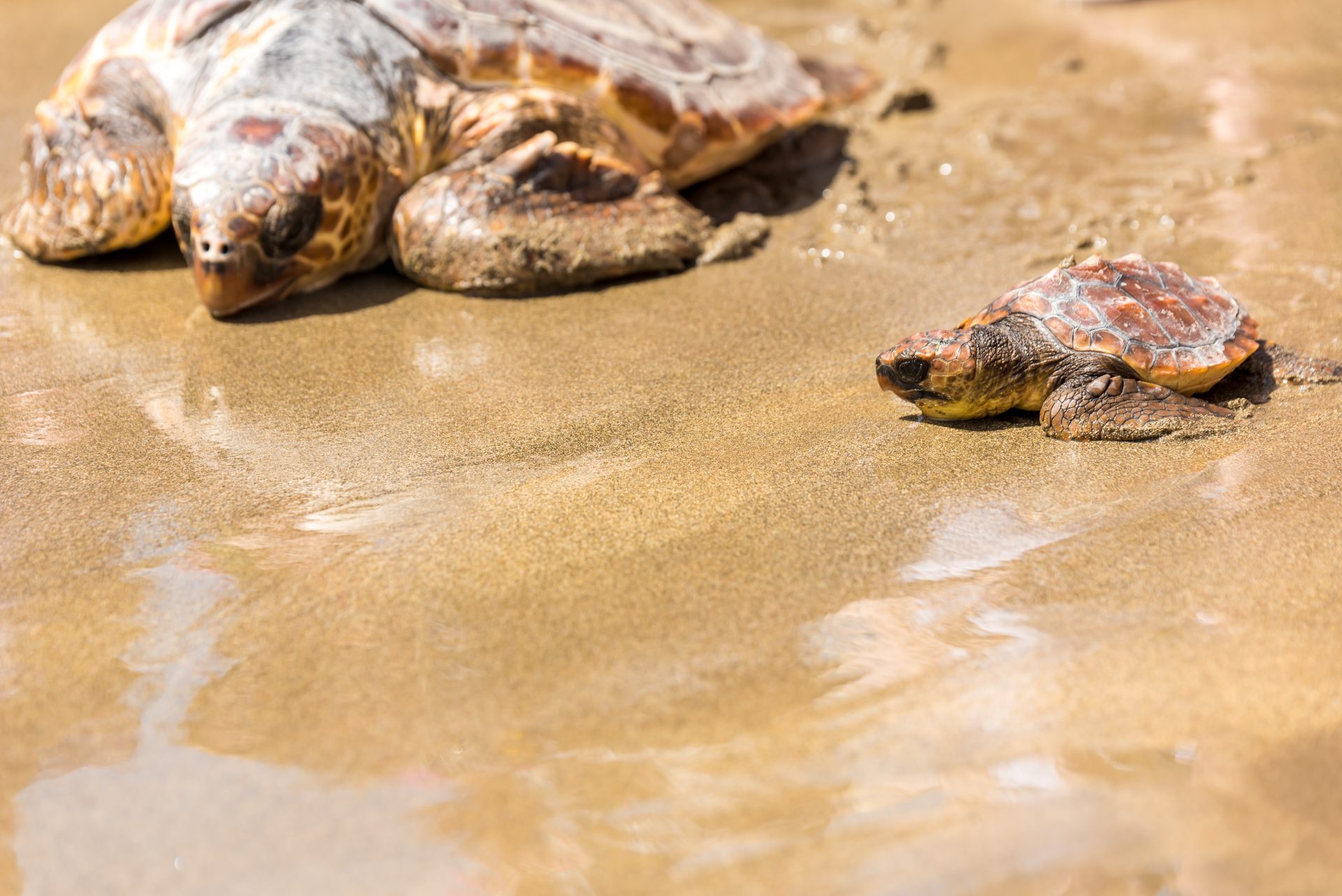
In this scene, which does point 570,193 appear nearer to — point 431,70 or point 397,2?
point 431,70

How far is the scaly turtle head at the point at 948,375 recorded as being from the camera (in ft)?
8.40

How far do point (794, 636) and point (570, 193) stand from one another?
2.25m

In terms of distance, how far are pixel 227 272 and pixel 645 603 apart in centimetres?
199

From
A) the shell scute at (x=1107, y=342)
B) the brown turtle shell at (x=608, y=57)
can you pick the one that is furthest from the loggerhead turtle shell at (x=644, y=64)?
the shell scute at (x=1107, y=342)

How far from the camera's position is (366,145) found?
3.57m

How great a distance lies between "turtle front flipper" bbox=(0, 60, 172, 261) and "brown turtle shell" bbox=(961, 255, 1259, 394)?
2.75 metres

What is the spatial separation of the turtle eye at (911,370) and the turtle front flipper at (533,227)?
1.29m

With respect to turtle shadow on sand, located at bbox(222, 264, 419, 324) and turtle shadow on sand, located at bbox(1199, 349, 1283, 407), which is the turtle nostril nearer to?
turtle shadow on sand, located at bbox(222, 264, 419, 324)

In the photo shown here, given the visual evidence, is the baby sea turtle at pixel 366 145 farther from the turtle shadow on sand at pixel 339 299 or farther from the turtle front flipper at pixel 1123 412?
the turtle front flipper at pixel 1123 412

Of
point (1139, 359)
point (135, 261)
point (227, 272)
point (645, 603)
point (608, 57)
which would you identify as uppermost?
point (608, 57)

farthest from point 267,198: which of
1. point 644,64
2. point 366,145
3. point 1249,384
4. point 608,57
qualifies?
point 1249,384

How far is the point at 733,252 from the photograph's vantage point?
3822 millimetres

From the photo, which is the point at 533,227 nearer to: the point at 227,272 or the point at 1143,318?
the point at 227,272

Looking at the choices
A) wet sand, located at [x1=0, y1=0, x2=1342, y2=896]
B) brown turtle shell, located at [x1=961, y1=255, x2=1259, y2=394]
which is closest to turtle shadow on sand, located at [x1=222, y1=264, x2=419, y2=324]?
wet sand, located at [x1=0, y1=0, x2=1342, y2=896]
